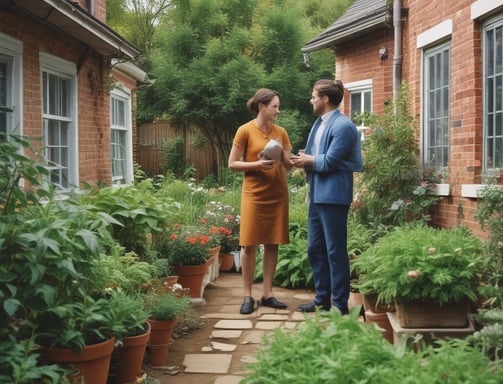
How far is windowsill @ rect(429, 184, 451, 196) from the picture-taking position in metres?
6.83

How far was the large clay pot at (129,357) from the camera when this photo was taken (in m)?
4.12

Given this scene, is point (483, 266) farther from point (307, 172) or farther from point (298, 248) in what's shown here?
point (298, 248)

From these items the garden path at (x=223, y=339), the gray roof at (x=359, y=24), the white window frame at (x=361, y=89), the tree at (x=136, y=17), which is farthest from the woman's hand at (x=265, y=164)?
the tree at (x=136, y=17)

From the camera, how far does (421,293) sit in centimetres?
444

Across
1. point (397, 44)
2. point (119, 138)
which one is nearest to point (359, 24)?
point (397, 44)

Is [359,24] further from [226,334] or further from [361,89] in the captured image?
[226,334]

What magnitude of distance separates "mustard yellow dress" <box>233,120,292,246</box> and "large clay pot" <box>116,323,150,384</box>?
6.54 ft

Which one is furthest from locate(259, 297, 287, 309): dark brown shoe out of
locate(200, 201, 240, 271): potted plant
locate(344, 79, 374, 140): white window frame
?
locate(344, 79, 374, 140): white window frame

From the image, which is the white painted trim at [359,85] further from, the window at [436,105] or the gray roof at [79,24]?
the gray roof at [79,24]

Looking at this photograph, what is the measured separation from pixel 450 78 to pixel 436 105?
2.05 feet

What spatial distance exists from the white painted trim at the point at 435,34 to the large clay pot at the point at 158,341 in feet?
14.1

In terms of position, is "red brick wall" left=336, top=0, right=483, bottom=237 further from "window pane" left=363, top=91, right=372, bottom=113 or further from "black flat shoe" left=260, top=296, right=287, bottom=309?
"window pane" left=363, top=91, right=372, bottom=113

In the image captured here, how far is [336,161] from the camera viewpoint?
210 inches

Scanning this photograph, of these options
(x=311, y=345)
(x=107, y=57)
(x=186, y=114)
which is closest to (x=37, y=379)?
(x=311, y=345)
